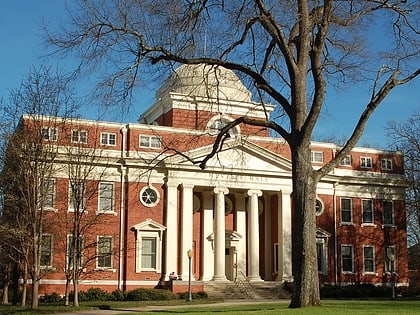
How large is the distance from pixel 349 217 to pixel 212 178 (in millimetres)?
12242

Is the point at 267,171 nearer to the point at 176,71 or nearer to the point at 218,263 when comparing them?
the point at 218,263

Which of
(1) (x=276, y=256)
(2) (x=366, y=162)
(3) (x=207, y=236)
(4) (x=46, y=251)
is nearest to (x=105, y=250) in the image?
(4) (x=46, y=251)

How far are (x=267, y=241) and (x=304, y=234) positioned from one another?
90.2 feet

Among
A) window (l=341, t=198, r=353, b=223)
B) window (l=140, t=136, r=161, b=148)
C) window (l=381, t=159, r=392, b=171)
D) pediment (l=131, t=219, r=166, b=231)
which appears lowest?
pediment (l=131, t=219, r=166, b=231)

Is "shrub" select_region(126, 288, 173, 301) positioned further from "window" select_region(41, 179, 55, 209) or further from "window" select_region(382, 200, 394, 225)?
"window" select_region(382, 200, 394, 225)

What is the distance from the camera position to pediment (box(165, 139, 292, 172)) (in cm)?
4066

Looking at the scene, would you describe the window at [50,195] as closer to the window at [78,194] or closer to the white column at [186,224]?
the window at [78,194]

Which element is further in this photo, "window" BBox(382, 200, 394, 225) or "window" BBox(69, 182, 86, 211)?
"window" BBox(382, 200, 394, 225)

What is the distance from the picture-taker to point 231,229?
44.1 m

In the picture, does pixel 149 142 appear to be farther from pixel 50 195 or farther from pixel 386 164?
pixel 386 164

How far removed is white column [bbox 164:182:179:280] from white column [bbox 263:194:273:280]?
7480 mm

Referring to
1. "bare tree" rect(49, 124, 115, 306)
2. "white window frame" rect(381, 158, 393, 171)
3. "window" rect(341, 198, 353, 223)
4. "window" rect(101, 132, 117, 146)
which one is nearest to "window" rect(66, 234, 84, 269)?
"bare tree" rect(49, 124, 115, 306)

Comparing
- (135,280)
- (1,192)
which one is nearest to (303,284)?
(1,192)

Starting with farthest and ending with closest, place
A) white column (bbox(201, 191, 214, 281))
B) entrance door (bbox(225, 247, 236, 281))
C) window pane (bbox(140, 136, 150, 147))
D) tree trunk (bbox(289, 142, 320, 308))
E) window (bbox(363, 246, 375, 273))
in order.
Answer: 1. window (bbox(363, 246, 375, 273))
2. entrance door (bbox(225, 247, 236, 281))
3. white column (bbox(201, 191, 214, 281))
4. window pane (bbox(140, 136, 150, 147))
5. tree trunk (bbox(289, 142, 320, 308))
